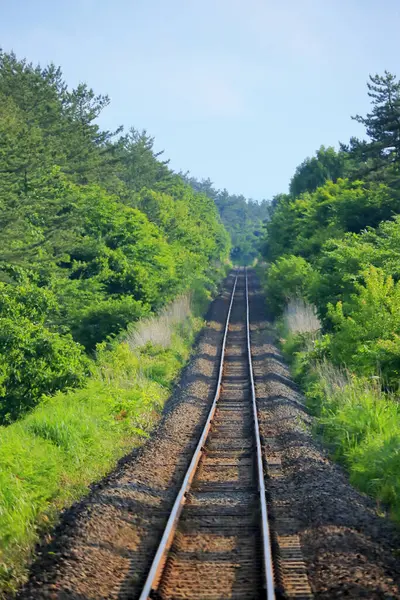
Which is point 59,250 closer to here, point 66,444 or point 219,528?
point 66,444

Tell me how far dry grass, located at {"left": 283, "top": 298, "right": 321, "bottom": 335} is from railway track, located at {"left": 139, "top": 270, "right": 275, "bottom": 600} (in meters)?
13.7

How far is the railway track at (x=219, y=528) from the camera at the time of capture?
6.88 meters

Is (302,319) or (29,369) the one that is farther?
(302,319)

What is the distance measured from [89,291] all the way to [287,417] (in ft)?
60.3

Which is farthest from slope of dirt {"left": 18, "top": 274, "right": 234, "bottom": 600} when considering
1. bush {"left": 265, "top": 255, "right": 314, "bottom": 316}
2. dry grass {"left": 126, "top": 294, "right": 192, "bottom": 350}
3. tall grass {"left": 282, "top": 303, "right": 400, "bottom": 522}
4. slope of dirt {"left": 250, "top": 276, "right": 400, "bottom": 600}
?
A: bush {"left": 265, "top": 255, "right": 314, "bottom": 316}

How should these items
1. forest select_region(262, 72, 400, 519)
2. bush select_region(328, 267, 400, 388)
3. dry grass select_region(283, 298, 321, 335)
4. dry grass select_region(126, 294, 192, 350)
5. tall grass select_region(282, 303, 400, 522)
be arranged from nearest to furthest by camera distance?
tall grass select_region(282, 303, 400, 522), forest select_region(262, 72, 400, 519), bush select_region(328, 267, 400, 388), dry grass select_region(126, 294, 192, 350), dry grass select_region(283, 298, 321, 335)

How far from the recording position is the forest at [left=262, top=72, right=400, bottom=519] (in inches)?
488

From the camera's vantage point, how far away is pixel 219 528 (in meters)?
8.77

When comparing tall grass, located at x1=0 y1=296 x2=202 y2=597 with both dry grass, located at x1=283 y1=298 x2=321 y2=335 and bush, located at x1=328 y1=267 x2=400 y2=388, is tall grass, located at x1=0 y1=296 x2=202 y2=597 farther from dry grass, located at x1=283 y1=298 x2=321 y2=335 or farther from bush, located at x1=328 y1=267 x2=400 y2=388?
dry grass, located at x1=283 y1=298 x2=321 y2=335

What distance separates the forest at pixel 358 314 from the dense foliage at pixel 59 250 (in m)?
6.86

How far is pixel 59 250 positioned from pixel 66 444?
23832 millimetres

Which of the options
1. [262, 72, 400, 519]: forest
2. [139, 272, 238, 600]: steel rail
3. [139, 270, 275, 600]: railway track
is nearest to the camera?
[139, 272, 238, 600]: steel rail

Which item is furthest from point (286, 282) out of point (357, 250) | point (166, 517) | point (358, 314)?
point (166, 517)

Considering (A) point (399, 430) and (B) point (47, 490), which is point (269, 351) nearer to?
(A) point (399, 430)
